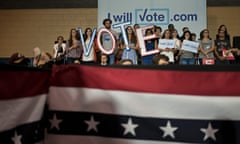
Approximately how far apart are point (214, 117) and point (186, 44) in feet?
11.8

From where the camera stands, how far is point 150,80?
139 centimetres

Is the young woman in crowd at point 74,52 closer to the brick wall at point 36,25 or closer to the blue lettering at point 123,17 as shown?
the blue lettering at point 123,17

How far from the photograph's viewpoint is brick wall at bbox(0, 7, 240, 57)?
6.95 m

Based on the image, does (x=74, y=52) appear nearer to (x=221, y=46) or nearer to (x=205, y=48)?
(x=205, y=48)

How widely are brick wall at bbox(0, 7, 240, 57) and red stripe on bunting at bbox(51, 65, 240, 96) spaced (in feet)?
18.2

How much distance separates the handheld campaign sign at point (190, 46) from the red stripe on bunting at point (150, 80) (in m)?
3.51

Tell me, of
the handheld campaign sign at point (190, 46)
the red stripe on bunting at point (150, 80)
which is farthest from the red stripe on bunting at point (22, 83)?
the handheld campaign sign at point (190, 46)

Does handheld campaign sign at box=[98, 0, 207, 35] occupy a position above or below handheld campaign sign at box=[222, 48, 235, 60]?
above

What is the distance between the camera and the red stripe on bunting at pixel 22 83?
117 cm

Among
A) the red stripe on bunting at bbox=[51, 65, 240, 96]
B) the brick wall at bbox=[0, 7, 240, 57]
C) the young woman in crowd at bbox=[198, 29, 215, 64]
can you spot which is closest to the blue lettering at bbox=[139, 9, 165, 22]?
the young woman in crowd at bbox=[198, 29, 215, 64]

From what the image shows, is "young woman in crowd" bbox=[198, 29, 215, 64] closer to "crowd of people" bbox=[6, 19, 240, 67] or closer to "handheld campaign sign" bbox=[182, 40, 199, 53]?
"crowd of people" bbox=[6, 19, 240, 67]

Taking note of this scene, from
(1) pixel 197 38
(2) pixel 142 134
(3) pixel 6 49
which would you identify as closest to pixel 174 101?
(2) pixel 142 134

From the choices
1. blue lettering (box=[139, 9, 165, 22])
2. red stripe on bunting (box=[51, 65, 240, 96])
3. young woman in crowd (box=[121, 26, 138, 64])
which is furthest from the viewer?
blue lettering (box=[139, 9, 165, 22])

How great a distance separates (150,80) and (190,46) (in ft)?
11.7
